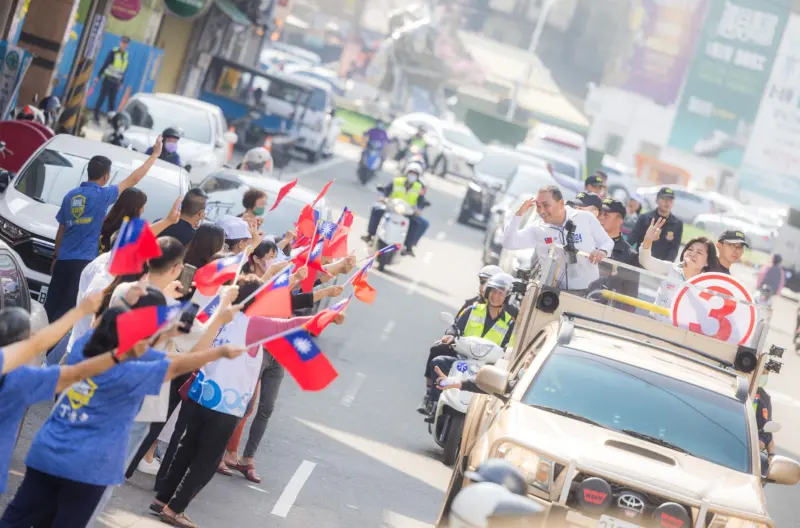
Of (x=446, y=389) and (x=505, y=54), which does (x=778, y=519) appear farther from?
(x=505, y=54)

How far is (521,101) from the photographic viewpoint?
8469 cm

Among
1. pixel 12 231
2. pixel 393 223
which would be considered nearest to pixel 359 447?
pixel 12 231

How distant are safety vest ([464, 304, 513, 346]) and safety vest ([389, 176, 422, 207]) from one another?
10765mm

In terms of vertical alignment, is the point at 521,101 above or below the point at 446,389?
above

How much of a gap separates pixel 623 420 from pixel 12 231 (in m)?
6.23

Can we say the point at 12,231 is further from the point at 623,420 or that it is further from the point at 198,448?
the point at 623,420

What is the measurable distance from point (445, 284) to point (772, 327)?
45.0 feet

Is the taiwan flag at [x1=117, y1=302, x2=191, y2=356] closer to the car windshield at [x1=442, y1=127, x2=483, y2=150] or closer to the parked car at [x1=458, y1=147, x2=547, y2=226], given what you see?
the parked car at [x1=458, y1=147, x2=547, y2=226]

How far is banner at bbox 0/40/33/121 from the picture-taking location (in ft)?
69.7

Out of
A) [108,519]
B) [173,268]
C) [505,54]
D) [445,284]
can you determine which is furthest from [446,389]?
[505,54]

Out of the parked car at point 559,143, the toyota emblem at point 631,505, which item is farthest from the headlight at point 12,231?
the parked car at point 559,143

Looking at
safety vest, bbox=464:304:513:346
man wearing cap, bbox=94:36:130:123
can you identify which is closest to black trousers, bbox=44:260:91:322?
safety vest, bbox=464:304:513:346

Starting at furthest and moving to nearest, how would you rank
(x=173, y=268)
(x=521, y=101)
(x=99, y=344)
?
(x=521, y=101)
(x=173, y=268)
(x=99, y=344)

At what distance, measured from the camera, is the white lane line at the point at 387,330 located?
18708 mm
